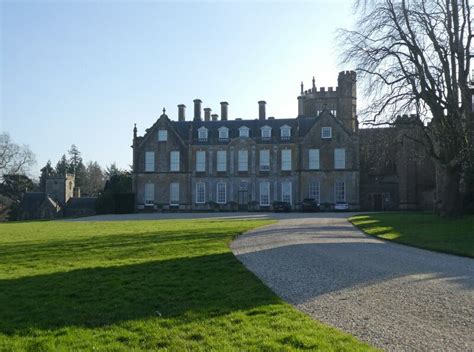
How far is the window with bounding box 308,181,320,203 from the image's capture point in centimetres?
5144

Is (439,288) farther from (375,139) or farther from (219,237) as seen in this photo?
(375,139)

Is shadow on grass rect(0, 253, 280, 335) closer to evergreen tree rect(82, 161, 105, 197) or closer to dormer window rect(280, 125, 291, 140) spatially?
dormer window rect(280, 125, 291, 140)

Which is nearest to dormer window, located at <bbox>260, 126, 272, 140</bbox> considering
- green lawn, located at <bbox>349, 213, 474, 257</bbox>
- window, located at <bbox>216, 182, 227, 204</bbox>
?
window, located at <bbox>216, 182, 227, 204</bbox>

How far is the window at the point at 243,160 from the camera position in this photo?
2112 inches

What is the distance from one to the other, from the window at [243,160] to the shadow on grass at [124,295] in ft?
140

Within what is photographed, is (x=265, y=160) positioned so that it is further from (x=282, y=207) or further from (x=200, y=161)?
→ (x=200, y=161)

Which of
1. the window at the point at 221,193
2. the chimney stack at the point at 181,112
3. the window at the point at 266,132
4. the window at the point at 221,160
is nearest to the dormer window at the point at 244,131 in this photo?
the window at the point at 266,132

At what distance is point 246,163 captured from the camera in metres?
53.7

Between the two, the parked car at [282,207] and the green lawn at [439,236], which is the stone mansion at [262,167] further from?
the green lawn at [439,236]

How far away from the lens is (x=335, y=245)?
15375 mm

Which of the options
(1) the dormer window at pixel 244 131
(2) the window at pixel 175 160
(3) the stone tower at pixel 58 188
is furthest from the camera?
(3) the stone tower at pixel 58 188

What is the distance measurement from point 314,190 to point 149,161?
18.6 meters

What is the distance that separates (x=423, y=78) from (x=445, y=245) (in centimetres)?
1325

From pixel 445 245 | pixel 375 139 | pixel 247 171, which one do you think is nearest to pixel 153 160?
pixel 247 171
